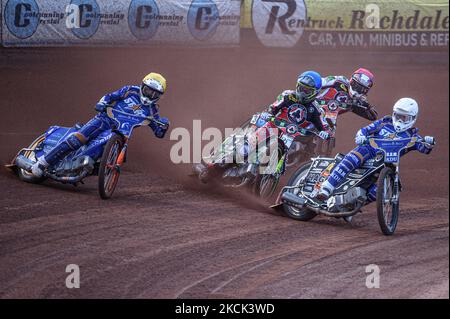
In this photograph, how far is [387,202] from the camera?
37.4ft

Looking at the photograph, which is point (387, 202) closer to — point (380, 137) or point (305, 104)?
point (380, 137)

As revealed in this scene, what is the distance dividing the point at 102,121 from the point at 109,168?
747mm

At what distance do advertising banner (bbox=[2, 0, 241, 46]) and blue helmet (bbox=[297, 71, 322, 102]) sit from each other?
726 centimetres

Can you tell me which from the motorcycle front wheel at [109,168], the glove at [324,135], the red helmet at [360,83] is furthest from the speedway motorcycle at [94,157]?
the red helmet at [360,83]

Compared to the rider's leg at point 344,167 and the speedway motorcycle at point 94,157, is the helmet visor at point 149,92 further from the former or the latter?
the rider's leg at point 344,167

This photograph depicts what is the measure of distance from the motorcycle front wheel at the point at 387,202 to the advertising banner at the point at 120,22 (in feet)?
30.6

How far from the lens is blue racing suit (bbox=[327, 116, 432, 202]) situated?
451 inches

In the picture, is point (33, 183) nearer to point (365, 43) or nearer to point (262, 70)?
point (262, 70)

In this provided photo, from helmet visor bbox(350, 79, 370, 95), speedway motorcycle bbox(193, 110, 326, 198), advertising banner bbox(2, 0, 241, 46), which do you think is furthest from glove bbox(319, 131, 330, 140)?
advertising banner bbox(2, 0, 241, 46)

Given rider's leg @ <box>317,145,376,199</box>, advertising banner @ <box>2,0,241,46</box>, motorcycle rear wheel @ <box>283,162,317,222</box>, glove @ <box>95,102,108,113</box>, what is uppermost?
advertising banner @ <box>2,0,241,46</box>

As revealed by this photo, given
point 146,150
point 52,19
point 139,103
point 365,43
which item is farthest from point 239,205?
point 365,43

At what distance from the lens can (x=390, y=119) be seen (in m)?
11.6

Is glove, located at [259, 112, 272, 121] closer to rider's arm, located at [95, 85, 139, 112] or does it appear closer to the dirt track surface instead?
the dirt track surface

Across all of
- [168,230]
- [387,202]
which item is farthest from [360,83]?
[168,230]
